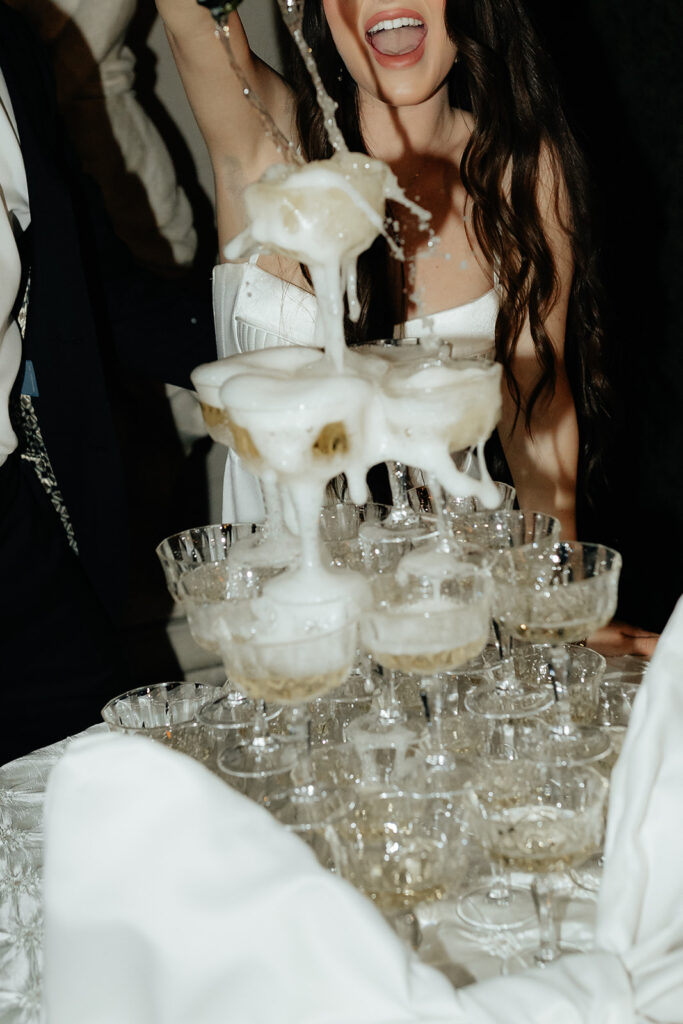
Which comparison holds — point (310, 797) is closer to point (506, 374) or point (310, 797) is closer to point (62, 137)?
point (506, 374)

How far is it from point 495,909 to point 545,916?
4.4 inches

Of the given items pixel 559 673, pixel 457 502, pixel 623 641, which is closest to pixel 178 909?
pixel 559 673

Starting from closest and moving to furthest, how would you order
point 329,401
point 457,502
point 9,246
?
1. point 329,401
2. point 457,502
3. point 9,246

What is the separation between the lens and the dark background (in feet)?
9.77

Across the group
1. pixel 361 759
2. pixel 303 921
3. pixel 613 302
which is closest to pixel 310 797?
pixel 361 759

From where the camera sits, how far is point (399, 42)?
6.63ft

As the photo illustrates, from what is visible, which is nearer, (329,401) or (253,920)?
(253,920)

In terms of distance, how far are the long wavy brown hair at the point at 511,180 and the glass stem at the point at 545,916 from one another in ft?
4.49

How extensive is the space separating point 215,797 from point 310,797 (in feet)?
0.49

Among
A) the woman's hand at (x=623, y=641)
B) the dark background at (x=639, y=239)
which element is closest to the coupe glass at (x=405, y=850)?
the woman's hand at (x=623, y=641)

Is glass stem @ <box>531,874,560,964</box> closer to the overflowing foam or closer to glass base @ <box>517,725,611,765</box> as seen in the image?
glass base @ <box>517,725,611,765</box>

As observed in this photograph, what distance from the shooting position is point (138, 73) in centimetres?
324

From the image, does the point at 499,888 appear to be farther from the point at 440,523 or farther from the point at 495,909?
the point at 440,523

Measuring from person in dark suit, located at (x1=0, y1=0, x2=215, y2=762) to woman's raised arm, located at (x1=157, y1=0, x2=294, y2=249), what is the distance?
268 mm
